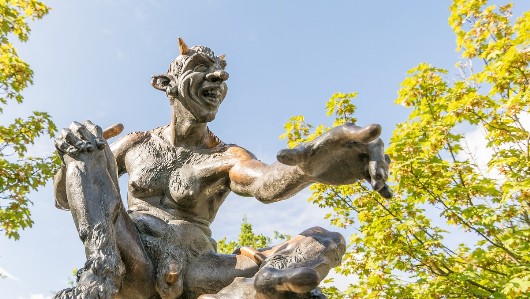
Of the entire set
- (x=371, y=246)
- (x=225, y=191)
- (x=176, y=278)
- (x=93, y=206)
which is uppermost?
(x=371, y=246)

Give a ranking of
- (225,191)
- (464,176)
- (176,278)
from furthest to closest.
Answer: (464,176) → (225,191) → (176,278)

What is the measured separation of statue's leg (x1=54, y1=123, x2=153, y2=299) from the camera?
1721 mm

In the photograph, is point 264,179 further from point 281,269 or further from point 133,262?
point 133,262

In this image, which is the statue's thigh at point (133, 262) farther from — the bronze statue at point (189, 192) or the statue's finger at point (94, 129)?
the statue's finger at point (94, 129)

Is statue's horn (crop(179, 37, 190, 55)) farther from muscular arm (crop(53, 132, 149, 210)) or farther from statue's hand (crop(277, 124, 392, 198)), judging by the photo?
statue's hand (crop(277, 124, 392, 198))

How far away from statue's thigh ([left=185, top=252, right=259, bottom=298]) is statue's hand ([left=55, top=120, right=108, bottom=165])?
62 cm

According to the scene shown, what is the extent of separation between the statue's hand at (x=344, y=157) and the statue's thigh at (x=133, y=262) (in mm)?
747

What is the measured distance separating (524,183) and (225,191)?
12.8ft

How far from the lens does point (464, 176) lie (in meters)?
6.35

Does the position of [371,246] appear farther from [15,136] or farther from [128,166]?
[15,136]

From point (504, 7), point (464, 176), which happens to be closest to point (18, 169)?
point (464, 176)

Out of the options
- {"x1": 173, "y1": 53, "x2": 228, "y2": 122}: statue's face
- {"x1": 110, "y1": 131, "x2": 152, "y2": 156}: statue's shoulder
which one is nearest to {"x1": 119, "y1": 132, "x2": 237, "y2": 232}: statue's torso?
{"x1": 110, "y1": 131, "x2": 152, "y2": 156}: statue's shoulder

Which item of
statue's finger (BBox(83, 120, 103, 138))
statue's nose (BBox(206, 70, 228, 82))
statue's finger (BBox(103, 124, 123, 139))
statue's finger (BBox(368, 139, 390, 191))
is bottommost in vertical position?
statue's finger (BBox(368, 139, 390, 191))

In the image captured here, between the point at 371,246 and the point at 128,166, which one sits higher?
the point at 371,246
